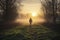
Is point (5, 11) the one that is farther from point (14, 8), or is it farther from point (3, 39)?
point (3, 39)

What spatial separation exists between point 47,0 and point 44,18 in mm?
5616

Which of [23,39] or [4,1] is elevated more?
[4,1]

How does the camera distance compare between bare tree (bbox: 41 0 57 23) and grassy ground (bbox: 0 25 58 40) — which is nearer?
grassy ground (bbox: 0 25 58 40)

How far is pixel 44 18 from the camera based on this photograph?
57.9 m

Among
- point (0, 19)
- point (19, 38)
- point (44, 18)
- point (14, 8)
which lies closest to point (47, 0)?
point (44, 18)

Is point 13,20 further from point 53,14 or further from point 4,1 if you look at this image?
point 53,14

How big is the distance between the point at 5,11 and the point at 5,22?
300 cm

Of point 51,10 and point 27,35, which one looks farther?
point 51,10

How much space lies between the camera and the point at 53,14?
163 feet

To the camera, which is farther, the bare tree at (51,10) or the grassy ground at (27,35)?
the bare tree at (51,10)

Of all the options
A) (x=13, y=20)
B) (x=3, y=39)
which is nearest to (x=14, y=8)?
(x=13, y=20)

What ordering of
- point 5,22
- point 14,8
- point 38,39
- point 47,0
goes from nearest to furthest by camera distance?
point 38,39 < point 5,22 < point 14,8 < point 47,0

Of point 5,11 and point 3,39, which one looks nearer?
point 3,39

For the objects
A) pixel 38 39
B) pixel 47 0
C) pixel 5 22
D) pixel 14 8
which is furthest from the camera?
pixel 47 0
